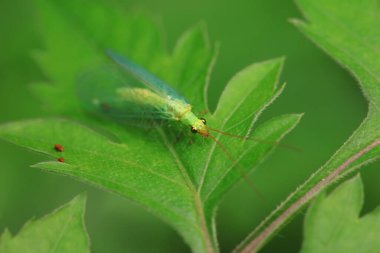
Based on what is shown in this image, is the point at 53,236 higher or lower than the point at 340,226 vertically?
higher

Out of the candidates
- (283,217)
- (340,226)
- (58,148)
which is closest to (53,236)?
(58,148)

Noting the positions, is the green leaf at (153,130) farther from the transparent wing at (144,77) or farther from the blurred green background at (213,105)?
the blurred green background at (213,105)

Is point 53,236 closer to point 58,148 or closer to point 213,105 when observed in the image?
point 58,148

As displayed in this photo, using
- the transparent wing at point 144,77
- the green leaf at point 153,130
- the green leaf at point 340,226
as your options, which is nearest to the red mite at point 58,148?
the green leaf at point 153,130

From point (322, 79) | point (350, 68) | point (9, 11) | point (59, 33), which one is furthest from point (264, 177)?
point (9, 11)

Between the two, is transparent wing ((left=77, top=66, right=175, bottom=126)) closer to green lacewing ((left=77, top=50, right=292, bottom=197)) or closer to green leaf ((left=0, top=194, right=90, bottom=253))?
green lacewing ((left=77, top=50, right=292, bottom=197))

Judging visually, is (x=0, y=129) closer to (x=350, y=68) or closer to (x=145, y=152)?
(x=145, y=152)

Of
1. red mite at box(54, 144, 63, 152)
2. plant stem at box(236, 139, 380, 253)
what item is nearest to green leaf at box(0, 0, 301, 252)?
red mite at box(54, 144, 63, 152)
